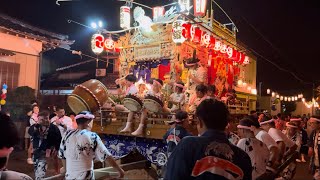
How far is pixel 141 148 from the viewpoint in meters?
9.32

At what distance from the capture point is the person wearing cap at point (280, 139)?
7.20 metres

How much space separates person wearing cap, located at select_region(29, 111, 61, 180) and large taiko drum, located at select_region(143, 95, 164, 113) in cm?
241

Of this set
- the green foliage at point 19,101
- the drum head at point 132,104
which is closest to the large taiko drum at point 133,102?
the drum head at point 132,104

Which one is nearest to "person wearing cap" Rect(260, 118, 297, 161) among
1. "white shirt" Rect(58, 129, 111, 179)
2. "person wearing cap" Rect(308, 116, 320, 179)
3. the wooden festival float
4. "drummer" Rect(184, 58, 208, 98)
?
"person wearing cap" Rect(308, 116, 320, 179)

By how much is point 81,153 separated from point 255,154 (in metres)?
2.63

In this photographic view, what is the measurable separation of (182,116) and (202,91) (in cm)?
168

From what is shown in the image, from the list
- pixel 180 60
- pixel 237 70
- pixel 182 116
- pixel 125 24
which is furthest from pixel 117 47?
pixel 182 116

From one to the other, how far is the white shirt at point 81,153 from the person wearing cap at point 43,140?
10.7ft

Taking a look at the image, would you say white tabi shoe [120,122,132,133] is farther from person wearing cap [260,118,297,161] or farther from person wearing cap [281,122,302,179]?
person wearing cap [281,122,302,179]

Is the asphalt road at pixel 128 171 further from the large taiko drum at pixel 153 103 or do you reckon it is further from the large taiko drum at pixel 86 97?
the large taiko drum at pixel 86 97

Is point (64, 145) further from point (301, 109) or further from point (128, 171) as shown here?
point (301, 109)

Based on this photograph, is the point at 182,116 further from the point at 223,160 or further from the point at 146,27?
the point at 146,27

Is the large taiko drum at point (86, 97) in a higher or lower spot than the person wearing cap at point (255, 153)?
higher

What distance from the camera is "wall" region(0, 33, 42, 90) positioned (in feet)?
52.9
